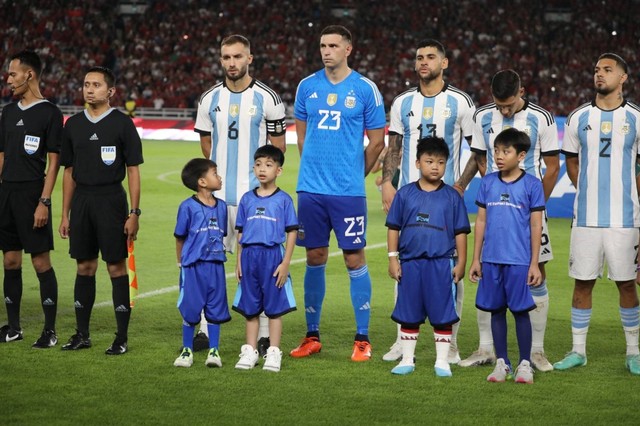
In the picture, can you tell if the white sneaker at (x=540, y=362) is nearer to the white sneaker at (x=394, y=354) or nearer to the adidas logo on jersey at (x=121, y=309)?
the white sneaker at (x=394, y=354)

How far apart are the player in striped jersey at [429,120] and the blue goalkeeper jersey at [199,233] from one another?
4.21 ft

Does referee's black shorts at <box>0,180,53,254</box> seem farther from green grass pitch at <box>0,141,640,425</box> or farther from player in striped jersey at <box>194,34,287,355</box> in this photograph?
player in striped jersey at <box>194,34,287,355</box>

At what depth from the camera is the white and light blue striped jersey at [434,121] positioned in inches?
306

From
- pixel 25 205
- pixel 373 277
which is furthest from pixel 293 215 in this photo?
pixel 373 277

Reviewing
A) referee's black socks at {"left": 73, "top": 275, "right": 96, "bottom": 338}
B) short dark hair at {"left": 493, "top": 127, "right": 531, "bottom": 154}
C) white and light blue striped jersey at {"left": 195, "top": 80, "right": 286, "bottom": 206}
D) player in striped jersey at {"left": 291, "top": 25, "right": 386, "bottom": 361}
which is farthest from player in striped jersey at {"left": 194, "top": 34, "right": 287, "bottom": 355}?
short dark hair at {"left": 493, "top": 127, "right": 531, "bottom": 154}

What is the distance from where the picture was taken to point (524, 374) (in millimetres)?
6871

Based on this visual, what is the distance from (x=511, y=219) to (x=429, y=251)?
1.93ft

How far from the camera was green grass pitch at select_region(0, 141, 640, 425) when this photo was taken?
602 cm

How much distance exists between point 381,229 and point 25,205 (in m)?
8.07

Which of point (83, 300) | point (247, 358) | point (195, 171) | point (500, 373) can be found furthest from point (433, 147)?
point (83, 300)

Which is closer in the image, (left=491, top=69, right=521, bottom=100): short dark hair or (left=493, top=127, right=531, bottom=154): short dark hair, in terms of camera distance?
(left=493, top=127, right=531, bottom=154): short dark hair

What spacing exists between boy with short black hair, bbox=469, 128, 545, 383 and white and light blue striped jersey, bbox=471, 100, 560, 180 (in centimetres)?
45

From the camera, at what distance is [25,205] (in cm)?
798

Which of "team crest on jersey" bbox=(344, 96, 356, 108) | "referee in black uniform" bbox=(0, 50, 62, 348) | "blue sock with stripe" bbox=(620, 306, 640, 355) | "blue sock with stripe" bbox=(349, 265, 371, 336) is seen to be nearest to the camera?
"blue sock with stripe" bbox=(620, 306, 640, 355)
